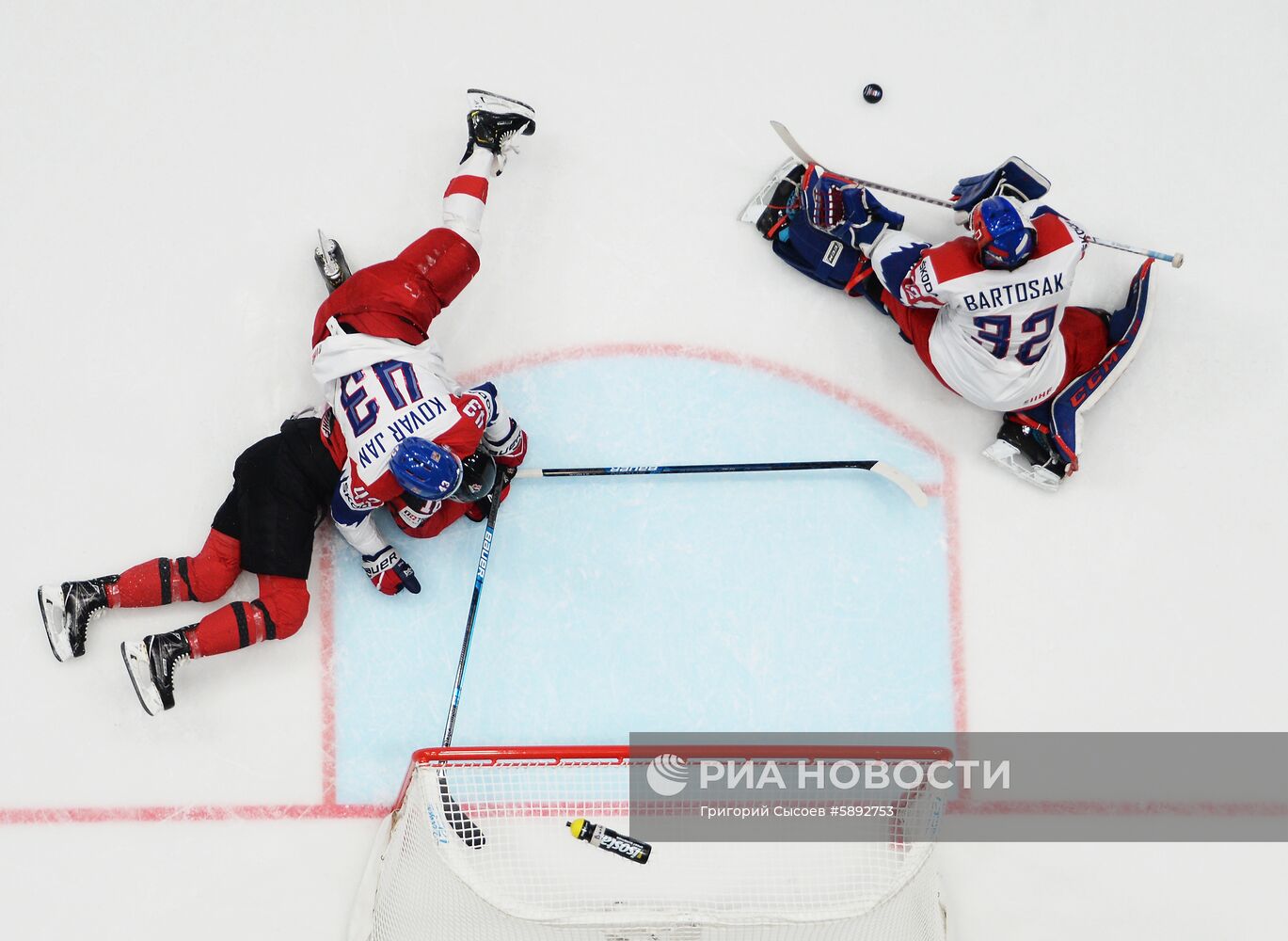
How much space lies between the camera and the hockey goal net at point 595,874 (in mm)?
3918

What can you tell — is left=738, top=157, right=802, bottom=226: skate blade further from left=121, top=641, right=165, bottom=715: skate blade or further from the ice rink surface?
left=121, top=641, right=165, bottom=715: skate blade

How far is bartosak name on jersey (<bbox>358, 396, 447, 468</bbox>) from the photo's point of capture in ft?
12.3

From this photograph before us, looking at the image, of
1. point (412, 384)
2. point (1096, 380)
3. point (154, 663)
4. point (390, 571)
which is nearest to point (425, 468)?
point (412, 384)

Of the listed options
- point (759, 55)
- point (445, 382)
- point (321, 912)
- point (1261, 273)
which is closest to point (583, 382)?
point (445, 382)

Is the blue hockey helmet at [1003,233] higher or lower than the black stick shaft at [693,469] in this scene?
higher

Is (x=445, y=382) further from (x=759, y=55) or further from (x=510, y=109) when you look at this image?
(x=759, y=55)

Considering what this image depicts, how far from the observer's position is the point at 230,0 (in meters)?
4.48

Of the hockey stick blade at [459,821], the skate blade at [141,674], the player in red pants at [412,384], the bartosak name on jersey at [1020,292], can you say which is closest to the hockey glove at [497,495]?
the player in red pants at [412,384]

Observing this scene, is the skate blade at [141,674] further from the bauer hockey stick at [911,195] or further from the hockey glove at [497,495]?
the bauer hockey stick at [911,195]

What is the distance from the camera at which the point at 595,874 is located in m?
4.11

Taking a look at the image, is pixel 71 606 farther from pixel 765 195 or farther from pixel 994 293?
pixel 994 293

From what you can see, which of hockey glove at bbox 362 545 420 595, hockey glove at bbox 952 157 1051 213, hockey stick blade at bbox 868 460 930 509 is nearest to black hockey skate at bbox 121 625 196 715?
hockey glove at bbox 362 545 420 595

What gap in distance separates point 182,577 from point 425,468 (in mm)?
1184

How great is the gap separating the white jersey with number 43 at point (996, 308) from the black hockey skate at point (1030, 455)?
11 cm
